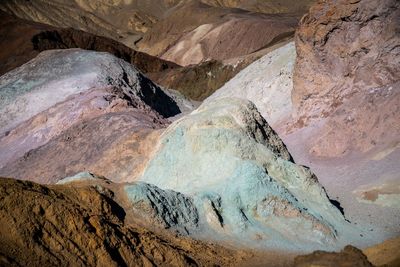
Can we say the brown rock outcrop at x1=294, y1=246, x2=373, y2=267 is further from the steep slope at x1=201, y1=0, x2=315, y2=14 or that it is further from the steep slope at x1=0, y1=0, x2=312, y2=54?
the steep slope at x1=201, y1=0, x2=315, y2=14

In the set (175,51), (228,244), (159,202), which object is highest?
(159,202)

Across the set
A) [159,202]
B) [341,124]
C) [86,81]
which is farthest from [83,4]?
[159,202]

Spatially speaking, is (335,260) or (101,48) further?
(101,48)

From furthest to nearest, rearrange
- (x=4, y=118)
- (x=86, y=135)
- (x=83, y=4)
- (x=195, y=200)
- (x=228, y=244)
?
1. (x=83, y=4)
2. (x=4, y=118)
3. (x=86, y=135)
4. (x=195, y=200)
5. (x=228, y=244)

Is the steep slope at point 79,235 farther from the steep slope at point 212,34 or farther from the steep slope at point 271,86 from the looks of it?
the steep slope at point 212,34

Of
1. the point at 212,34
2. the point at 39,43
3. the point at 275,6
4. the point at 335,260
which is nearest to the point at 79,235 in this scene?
the point at 335,260

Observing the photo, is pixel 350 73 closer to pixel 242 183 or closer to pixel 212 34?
pixel 242 183

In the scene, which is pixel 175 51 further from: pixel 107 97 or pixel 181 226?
pixel 181 226
